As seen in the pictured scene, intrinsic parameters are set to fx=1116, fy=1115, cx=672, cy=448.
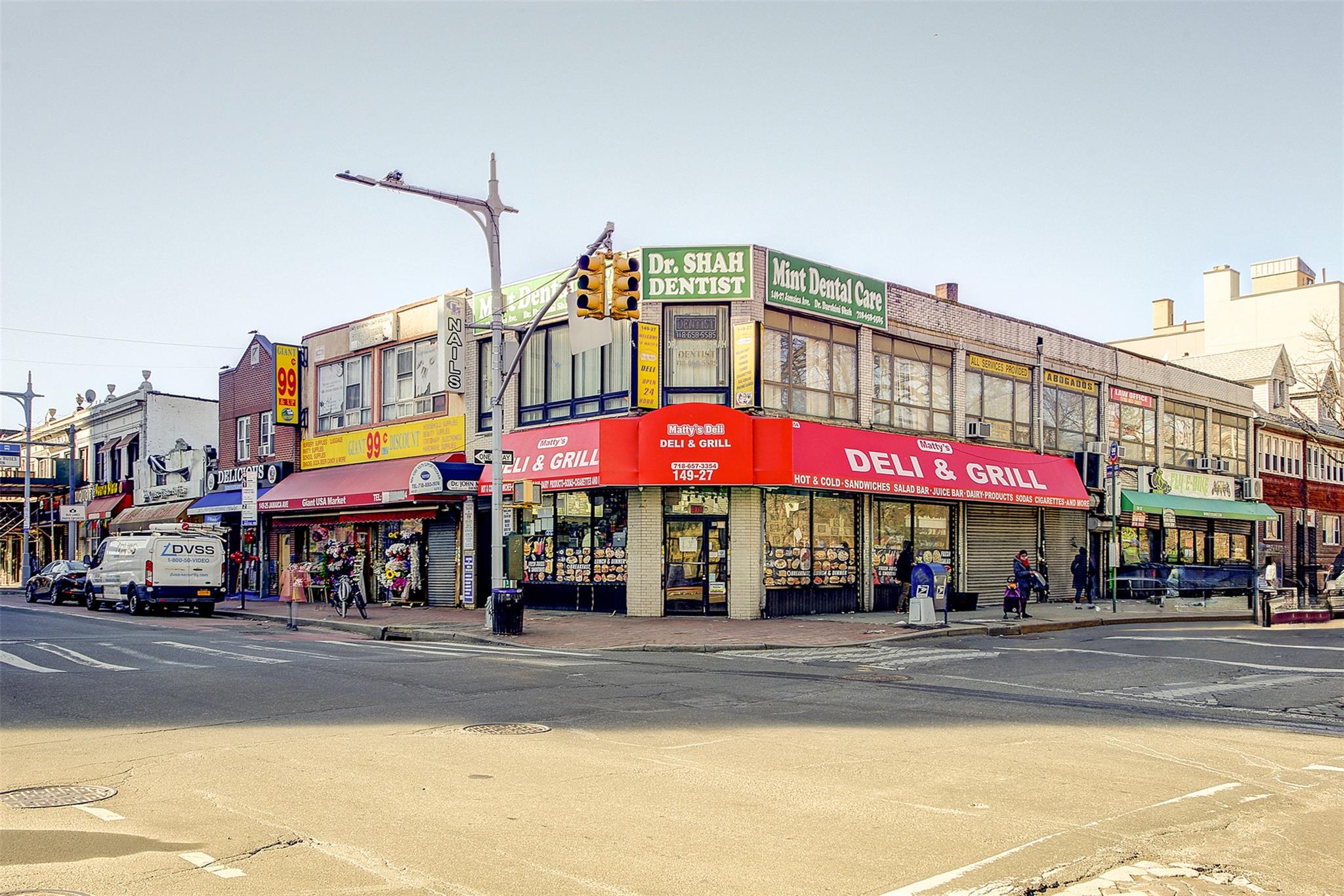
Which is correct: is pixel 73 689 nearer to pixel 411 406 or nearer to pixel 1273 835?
pixel 1273 835

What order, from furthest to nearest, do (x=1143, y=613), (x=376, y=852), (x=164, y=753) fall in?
1. (x=1143, y=613)
2. (x=164, y=753)
3. (x=376, y=852)

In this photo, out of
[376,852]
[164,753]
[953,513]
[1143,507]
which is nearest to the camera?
[376,852]

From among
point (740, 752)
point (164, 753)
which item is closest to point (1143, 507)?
point (740, 752)

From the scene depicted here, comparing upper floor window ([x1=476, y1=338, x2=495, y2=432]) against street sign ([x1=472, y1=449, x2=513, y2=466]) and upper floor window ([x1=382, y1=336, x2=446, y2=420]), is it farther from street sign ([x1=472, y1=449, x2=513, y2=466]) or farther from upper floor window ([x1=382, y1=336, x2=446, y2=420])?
street sign ([x1=472, y1=449, x2=513, y2=466])

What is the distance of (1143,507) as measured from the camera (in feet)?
119

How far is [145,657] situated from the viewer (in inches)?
658

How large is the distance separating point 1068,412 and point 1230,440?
41.1 ft

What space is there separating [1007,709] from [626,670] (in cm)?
544

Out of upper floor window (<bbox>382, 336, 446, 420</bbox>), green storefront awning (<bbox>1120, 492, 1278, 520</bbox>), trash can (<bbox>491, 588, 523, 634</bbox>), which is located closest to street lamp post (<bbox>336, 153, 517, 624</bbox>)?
trash can (<bbox>491, 588, 523, 634</bbox>)

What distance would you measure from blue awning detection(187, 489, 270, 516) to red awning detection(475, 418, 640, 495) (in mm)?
14113

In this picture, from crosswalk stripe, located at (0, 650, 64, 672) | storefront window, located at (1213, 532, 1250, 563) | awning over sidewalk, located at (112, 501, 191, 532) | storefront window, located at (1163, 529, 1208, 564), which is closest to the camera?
crosswalk stripe, located at (0, 650, 64, 672)

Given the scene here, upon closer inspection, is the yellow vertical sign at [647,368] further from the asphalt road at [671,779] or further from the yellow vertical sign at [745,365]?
the asphalt road at [671,779]

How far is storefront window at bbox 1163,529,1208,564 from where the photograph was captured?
129 feet

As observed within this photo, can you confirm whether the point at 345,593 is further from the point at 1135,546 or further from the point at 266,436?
the point at 1135,546
